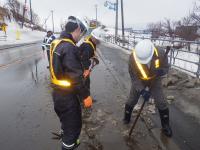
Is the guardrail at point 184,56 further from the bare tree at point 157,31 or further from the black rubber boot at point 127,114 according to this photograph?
the bare tree at point 157,31

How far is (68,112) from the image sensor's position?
3.56m

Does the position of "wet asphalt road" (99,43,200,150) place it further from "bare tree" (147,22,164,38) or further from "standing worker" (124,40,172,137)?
"bare tree" (147,22,164,38)

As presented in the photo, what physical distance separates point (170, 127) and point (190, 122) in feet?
1.83

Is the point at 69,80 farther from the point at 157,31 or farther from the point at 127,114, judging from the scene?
the point at 157,31

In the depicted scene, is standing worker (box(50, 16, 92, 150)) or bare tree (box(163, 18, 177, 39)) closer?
standing worker (box(50, 16, 92, 150))

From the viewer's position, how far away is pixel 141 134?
5086 millimetres

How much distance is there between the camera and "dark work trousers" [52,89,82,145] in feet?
11.6

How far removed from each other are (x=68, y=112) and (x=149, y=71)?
1774mm

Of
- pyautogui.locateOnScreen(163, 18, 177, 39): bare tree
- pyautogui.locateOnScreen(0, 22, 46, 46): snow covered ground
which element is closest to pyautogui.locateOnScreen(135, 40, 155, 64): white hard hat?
pyautogui.locateOnScreen(163, 18, 177, 39): bare tree

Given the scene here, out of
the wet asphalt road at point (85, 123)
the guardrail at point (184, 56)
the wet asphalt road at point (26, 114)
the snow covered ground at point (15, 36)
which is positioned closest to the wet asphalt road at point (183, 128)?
the wet asphalt road at point (85, 123)

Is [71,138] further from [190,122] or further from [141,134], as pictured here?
[190,122]

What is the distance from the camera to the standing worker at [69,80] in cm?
332

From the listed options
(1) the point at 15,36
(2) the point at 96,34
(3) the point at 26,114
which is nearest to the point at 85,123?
(3) the point at 26,114

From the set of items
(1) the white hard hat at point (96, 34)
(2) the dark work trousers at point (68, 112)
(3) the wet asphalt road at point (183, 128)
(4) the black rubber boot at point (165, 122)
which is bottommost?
(3) the wet asphalt road at point (183, 128)
